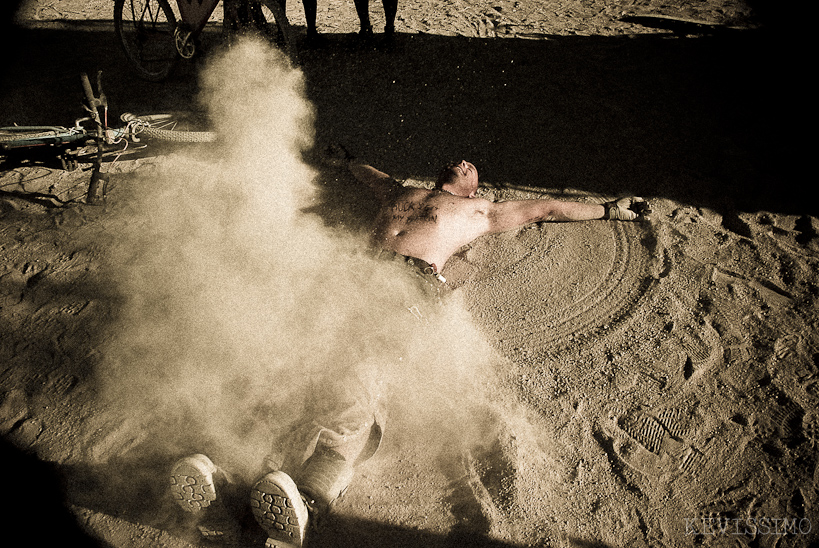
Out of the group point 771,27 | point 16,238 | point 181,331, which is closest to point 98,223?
point 16,238

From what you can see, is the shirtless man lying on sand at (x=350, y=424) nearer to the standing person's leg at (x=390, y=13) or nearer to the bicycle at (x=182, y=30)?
the bicycle at (x=182, y=30)

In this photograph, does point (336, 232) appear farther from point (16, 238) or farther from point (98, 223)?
point (16, 238)

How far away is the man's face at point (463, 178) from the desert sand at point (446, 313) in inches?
16.4

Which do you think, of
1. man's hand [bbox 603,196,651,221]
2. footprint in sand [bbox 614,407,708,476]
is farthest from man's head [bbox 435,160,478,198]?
footprint in sand [bbox 614,407,708,476]

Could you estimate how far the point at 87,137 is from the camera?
3621 millimetres

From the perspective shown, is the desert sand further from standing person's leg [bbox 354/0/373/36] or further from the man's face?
standing person's leg [bbox 354/0/373/36]

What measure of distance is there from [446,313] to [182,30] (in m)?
4.26

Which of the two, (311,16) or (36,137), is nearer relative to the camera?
(36,137)

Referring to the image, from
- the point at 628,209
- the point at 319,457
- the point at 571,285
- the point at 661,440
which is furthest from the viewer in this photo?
the point at 628,209

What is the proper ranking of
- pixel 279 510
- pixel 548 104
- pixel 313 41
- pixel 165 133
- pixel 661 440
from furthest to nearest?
1. pixel 313 41
2. pixel 548 104
3. pixel 165 133
4. pixel 661 440
5. pixel 279 510

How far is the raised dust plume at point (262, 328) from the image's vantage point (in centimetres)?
228

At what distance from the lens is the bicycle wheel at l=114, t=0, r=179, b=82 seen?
15.9 ft

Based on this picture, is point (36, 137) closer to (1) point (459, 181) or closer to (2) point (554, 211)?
(1) point (459, 181)

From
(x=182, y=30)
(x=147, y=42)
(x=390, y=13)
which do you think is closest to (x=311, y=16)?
(x=390, y=13)
